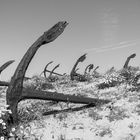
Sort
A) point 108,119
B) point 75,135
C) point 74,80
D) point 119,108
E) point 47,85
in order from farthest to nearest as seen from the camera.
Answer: point 74,80 < point 47,85 < point 119,108 < point 108,119 < point 75,135

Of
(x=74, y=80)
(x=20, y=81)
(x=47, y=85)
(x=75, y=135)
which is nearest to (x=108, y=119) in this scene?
(x=75, y=135)

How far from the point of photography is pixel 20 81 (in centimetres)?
662

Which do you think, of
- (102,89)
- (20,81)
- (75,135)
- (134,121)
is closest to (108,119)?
(134,121)

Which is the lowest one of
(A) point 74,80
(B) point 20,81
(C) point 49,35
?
(A) point 74,80

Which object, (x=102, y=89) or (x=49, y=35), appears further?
(x=102, y=89)

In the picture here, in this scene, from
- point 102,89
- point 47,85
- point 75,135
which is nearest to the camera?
point 75,135

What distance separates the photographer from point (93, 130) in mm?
6801

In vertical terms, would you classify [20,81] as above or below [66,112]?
above

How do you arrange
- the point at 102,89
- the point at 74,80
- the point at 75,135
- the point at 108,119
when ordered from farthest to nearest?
the point at 74,80, the point at 102,89, the point at 108,119, the point at 75,135

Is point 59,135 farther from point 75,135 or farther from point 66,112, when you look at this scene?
point 66,112

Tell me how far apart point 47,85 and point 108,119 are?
9.82 metres

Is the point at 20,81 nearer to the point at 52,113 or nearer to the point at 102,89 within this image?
the point at 52,113

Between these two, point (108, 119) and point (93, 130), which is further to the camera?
point (108, 119)

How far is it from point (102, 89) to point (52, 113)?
5791mm
